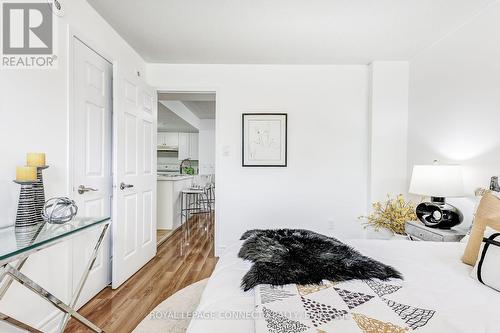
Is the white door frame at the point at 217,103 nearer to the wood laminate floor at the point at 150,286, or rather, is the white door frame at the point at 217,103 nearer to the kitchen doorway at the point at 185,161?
the kitchen doorway at the point at 185,161

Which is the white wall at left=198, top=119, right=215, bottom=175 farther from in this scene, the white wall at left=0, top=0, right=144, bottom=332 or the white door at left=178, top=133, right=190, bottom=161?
the white wall at left=0, top=0, right=144, bottom=332

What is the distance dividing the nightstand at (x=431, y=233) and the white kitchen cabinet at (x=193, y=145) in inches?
250

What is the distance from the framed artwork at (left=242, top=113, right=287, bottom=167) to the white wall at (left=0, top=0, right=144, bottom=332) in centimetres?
185

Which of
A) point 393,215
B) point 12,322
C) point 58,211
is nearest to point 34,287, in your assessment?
point 12,322

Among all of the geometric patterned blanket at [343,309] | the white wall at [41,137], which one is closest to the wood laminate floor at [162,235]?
the white wall at [41,137]

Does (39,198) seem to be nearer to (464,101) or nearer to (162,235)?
(162,235)

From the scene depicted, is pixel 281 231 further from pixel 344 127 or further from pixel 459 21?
pixel 459 21

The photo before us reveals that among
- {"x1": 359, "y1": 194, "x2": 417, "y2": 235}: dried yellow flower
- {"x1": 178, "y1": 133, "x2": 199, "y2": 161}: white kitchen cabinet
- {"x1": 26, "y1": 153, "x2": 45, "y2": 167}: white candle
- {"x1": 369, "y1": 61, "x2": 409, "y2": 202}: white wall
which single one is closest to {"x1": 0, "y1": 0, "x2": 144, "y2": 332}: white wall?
{"x1": 26, "y1": 153, "x2": 45, "y2": 167}: white candle

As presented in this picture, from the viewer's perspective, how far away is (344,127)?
3277 millimetres

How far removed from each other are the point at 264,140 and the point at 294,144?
0.39m

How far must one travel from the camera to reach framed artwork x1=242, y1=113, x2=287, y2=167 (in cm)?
327

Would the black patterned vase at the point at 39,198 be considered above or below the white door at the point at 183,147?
below

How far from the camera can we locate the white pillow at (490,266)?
42.7 inches

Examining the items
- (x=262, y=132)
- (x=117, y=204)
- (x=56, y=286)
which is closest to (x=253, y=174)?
(x=262, y=132)
